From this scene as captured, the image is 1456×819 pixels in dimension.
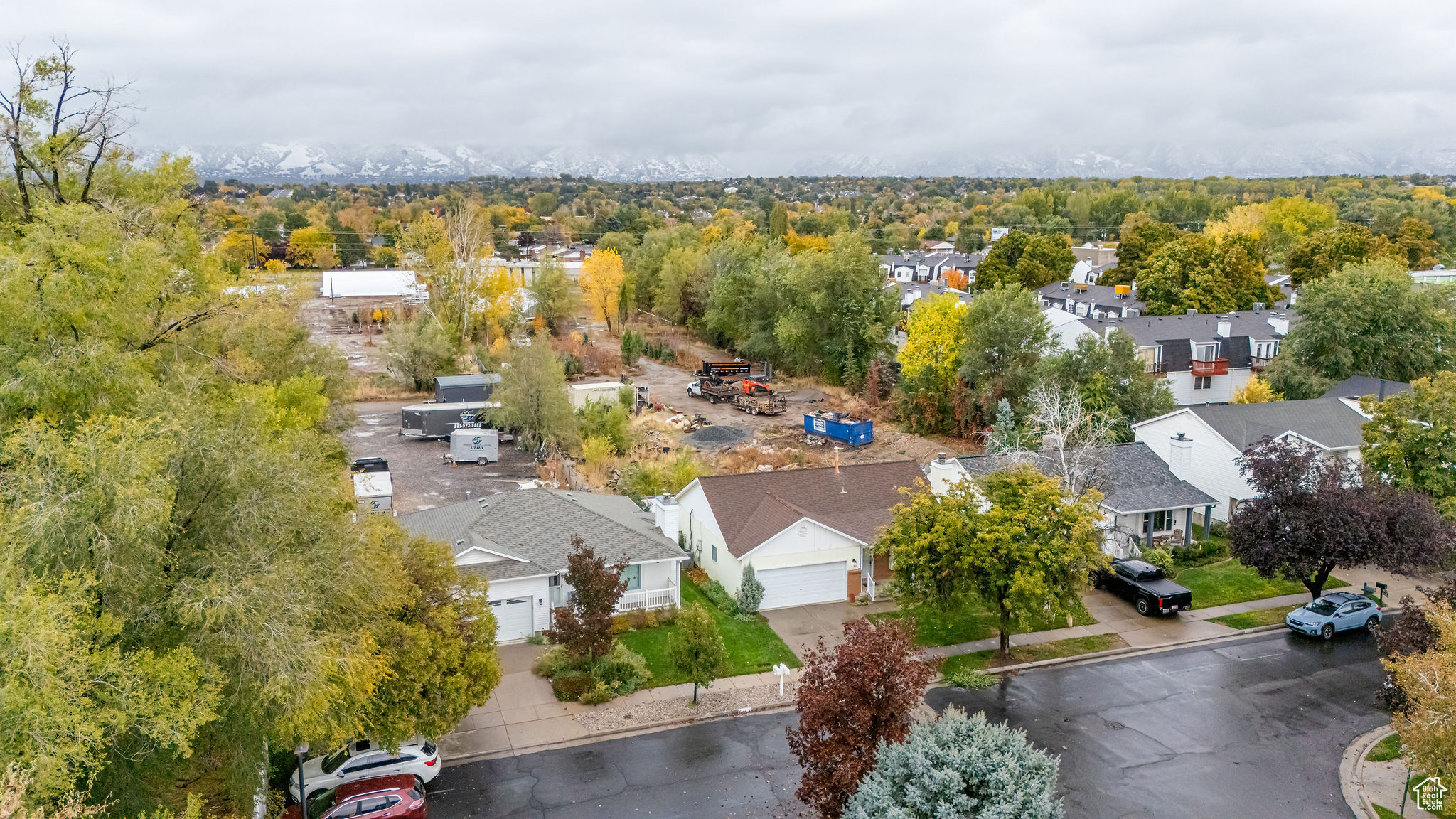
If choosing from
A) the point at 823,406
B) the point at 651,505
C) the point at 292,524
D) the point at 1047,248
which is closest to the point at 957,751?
the point at 292,524

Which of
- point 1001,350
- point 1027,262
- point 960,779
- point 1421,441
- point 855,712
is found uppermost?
point 1027,262

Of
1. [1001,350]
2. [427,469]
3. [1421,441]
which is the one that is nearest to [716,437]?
[427,469]

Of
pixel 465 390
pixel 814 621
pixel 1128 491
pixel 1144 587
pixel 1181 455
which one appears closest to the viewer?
pixel 814 621

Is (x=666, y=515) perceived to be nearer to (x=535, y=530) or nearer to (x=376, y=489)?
(x=535, y=530)

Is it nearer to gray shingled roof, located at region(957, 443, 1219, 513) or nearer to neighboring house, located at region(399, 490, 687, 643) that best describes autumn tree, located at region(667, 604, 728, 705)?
neighboring house, located at region(399, 490, 687, 643)

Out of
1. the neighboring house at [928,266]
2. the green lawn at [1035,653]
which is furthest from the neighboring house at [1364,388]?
the neighboring house at [928,266]

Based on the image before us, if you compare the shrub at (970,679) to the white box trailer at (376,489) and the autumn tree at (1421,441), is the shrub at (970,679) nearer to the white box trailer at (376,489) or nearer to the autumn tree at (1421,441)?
the autumn tree at (1421,441)
